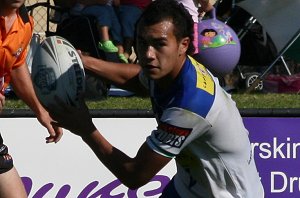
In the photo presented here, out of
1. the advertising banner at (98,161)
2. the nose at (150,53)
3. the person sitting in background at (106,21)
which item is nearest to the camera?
the nose at (150,53)

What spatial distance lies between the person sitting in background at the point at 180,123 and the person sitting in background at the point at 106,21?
4700 millimetres

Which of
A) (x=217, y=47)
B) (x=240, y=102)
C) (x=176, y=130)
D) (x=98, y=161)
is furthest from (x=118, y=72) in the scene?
(x=217, y=47)

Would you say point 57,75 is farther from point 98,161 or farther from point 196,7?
point 196,7

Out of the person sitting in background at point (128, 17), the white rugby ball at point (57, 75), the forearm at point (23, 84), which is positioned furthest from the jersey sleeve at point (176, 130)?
the person sitting in background at point (128, 17)

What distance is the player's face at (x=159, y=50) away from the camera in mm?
4594

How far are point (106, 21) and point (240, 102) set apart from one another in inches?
56.5

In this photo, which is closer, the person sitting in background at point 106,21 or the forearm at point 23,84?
the forearm at point 23,84

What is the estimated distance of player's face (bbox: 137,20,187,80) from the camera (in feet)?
15.1

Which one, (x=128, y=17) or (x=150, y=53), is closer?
(x=150, y=53)

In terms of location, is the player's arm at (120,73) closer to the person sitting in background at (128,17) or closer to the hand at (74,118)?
the hand at (74,118)

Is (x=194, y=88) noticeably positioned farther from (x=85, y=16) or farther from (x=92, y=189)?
(x=85, y=16)

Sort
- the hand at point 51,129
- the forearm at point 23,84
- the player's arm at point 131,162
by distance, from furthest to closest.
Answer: the forearm at point 23,84
the hand at point 51,129
the player's arm at point 131,162

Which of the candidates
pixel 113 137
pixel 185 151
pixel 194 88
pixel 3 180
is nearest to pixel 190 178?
pixel 185 151

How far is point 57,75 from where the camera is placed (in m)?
4.84
